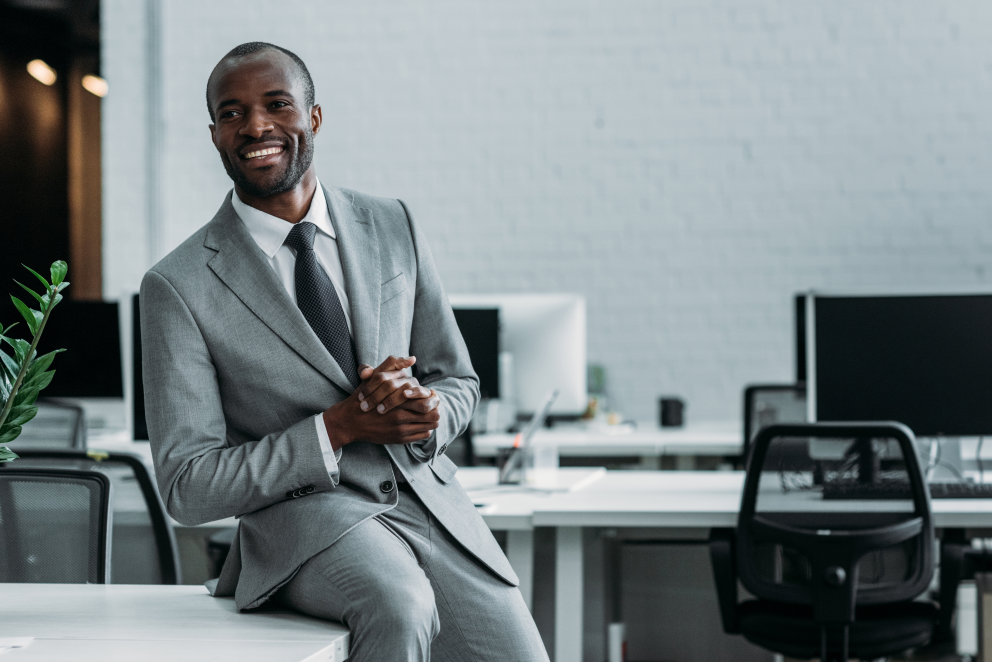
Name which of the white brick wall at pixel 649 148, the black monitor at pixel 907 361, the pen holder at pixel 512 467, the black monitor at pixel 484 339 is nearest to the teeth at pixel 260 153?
the pen holder at pixel 512 467

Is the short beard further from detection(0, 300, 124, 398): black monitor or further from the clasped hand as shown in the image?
detection(0, 300, 124, 398): black monitor

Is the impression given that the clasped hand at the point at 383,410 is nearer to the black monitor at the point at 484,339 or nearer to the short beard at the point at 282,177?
the short beard at the point at 282,177

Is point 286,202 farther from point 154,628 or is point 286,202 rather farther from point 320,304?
point 154,628

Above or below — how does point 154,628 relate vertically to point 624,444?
above

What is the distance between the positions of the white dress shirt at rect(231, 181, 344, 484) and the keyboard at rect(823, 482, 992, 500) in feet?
4.61

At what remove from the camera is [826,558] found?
2107 millimetres

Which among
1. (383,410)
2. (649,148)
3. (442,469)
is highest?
(649,148)

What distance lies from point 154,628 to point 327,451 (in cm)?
30

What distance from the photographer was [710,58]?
509cm

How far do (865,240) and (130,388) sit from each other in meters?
3.50

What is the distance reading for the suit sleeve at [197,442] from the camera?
1.26m

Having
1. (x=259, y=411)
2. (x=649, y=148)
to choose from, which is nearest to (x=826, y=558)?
(x=259, y=411)

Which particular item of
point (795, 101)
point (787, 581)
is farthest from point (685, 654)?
point (795, 101)

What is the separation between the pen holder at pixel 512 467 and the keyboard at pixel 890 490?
0.78m
